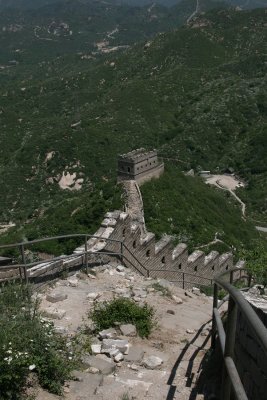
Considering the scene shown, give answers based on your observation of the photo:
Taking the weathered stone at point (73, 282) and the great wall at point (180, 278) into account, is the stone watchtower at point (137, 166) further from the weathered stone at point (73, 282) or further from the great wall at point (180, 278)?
the weathered stone at point (73, 282)

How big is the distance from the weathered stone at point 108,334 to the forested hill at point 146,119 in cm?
2047

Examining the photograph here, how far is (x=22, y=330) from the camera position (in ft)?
20.1

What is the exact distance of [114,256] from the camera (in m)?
14.5

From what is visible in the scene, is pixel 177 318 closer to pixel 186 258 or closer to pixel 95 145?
pixel 186 258

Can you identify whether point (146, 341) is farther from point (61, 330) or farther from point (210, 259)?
point (210, 259)

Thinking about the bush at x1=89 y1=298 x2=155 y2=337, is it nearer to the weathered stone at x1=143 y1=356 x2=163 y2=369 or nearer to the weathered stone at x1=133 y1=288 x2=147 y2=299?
the weathered stone at x1=143 y1=356 x2=163 y2=369

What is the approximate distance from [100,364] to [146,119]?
7323 centimetres

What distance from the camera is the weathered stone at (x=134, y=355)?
7328mm

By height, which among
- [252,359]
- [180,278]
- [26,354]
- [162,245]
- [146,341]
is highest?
[252,359]

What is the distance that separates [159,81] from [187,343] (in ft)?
283

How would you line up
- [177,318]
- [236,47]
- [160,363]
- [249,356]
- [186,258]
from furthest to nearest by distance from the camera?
1. [236,47]
2. [186,258]
3. [177,318]
4. [160,363]
5. [249,356]

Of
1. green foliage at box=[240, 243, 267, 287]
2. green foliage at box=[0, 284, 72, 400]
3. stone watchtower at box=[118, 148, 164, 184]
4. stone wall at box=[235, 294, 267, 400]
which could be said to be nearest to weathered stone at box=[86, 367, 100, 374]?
green foliage at box=[0, 284, 72, 400]

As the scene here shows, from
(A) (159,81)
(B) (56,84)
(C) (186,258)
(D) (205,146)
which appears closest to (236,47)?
(A) (159,81)

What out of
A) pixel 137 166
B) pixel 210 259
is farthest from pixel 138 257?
pixel 137 166
